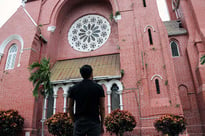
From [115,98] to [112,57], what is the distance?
422cm

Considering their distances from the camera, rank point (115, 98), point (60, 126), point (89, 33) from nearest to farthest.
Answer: point (60, 126) < point (115, 98) < point (89, 33)

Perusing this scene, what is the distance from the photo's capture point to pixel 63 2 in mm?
17375

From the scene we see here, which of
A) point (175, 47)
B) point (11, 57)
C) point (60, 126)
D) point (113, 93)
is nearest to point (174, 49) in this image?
point (175, 47)

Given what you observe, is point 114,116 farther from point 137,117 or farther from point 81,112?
point 81,112

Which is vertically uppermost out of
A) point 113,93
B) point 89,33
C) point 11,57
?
point 89,33

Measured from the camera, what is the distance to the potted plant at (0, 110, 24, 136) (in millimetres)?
11148

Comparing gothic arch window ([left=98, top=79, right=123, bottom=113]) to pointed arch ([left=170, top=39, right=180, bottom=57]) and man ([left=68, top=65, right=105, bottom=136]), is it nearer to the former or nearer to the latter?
pointed arch ([left=170, top=39, right=180, bottom=57])

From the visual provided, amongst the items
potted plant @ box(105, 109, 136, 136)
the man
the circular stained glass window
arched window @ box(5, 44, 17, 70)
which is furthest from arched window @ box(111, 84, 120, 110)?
the man

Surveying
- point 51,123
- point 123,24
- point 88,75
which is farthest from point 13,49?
point 88,75

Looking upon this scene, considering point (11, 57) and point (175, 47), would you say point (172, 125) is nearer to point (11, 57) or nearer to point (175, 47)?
point (175, 47)

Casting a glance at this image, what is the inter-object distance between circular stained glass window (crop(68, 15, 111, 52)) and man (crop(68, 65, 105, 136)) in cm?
1388

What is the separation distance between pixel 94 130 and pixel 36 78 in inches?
416

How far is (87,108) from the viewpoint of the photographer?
2.96 m

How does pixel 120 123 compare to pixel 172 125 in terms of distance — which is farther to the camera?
pixel 120 123
